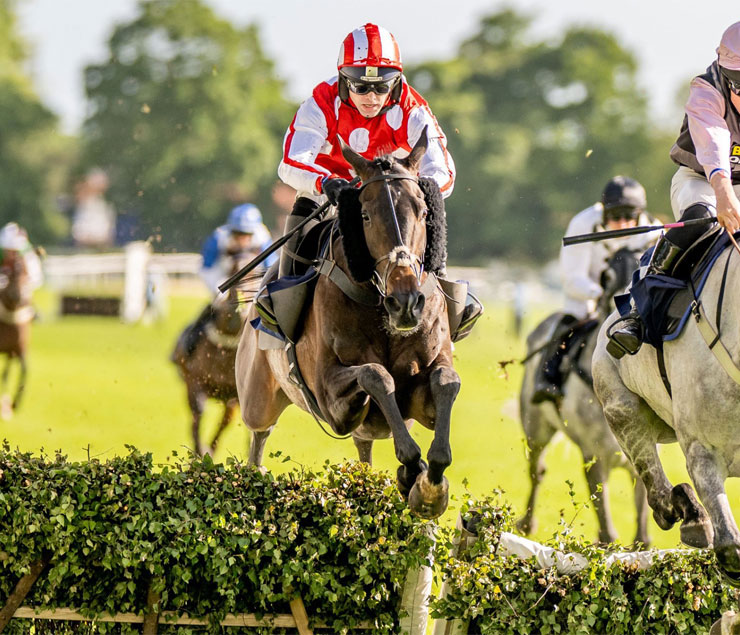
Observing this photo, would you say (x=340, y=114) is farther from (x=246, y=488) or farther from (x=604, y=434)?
(x=604, y=434)

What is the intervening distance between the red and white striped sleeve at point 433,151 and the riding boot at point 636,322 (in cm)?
101

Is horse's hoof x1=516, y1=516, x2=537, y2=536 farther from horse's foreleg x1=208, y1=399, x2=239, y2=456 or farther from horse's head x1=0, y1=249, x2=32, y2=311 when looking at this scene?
horse's head x1=0, y1=249, x2=32, y2=311

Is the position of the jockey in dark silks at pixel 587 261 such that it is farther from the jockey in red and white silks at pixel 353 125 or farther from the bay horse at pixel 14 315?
the bay horse at pixel 14 315

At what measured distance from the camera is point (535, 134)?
68188 mm

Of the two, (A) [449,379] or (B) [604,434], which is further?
(B) [604,434]

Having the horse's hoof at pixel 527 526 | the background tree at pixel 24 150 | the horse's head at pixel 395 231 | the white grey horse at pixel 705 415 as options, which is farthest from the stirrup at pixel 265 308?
the background tree at pixel 24 150

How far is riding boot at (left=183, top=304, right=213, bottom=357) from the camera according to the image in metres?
9.79

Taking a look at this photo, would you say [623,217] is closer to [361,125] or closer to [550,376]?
[550,376]

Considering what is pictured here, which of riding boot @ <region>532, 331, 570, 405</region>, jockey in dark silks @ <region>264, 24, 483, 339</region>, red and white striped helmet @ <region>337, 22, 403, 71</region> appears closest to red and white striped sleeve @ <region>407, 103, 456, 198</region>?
jockey in dark silks @ <region>264, 24, 483, 339</region>

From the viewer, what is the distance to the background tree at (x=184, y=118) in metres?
55.2

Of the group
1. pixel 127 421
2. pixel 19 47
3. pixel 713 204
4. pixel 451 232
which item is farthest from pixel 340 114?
pixel 19 47

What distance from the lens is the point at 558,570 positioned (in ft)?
16.6

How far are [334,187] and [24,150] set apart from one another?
54362mm

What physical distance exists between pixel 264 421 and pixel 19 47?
57.8 meters
